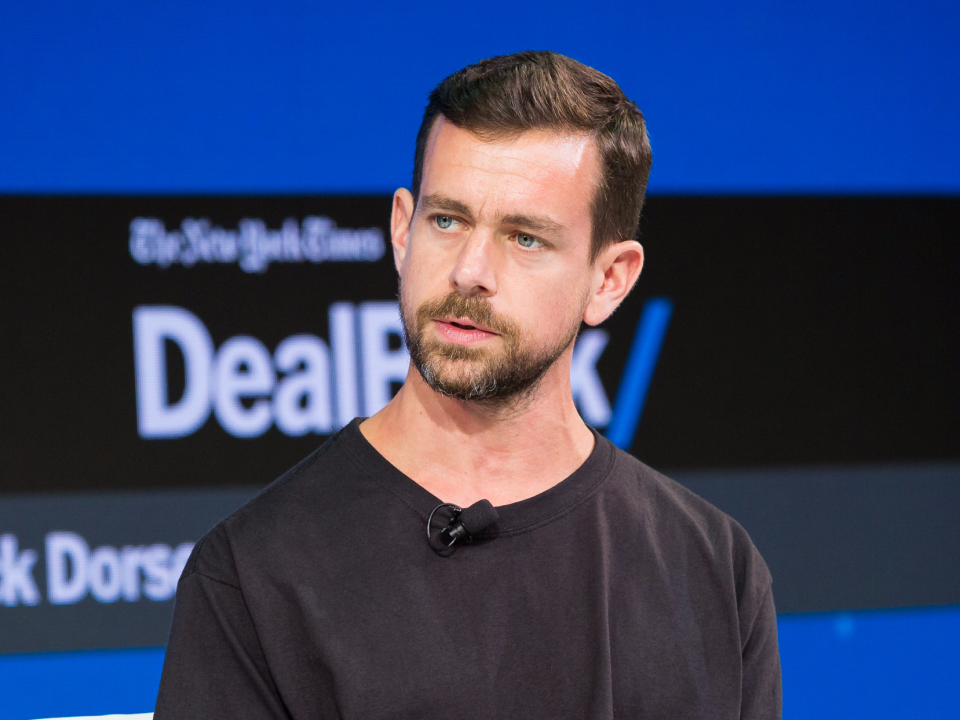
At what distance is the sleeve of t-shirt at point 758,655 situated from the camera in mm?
1249

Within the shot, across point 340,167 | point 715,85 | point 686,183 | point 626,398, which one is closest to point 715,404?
point 626,398

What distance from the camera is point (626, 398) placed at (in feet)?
7.88

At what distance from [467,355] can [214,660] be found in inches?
16.4

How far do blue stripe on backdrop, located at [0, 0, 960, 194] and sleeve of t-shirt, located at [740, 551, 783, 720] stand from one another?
1.39 meters

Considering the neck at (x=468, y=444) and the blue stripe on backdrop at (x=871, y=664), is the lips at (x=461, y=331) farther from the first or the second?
the blue stripe on backdrop at (x=871, y=664)

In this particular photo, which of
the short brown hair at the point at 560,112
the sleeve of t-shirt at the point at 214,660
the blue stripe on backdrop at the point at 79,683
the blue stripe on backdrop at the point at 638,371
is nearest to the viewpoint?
the sleeve of t-shirt at the point at 214,660

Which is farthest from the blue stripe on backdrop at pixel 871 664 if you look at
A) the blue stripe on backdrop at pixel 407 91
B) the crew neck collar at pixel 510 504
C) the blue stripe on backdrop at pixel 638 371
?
the crew neck collar at pixel 510 504

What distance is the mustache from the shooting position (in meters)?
1.09

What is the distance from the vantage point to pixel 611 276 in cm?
128

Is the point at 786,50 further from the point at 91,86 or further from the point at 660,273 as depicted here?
the point at 91,86

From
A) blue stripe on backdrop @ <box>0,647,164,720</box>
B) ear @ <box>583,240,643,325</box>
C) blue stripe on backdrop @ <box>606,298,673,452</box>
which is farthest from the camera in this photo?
blue stripe on backdrop @ <box>606,298,673,452</box>

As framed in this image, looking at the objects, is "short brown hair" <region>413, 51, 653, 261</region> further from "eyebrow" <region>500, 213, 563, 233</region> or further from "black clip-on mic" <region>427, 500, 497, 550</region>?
"black clip-on mic" <region>427, 500, 497, 550</region>

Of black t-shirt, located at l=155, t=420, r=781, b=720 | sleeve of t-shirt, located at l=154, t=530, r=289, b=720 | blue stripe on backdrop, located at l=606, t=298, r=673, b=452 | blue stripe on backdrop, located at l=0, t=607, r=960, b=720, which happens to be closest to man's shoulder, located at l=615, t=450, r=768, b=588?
black t-shirt, located at l=155, t=420, r=781, b=720

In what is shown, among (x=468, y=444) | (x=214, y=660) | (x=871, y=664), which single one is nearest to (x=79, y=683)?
(x=214, y=660)
